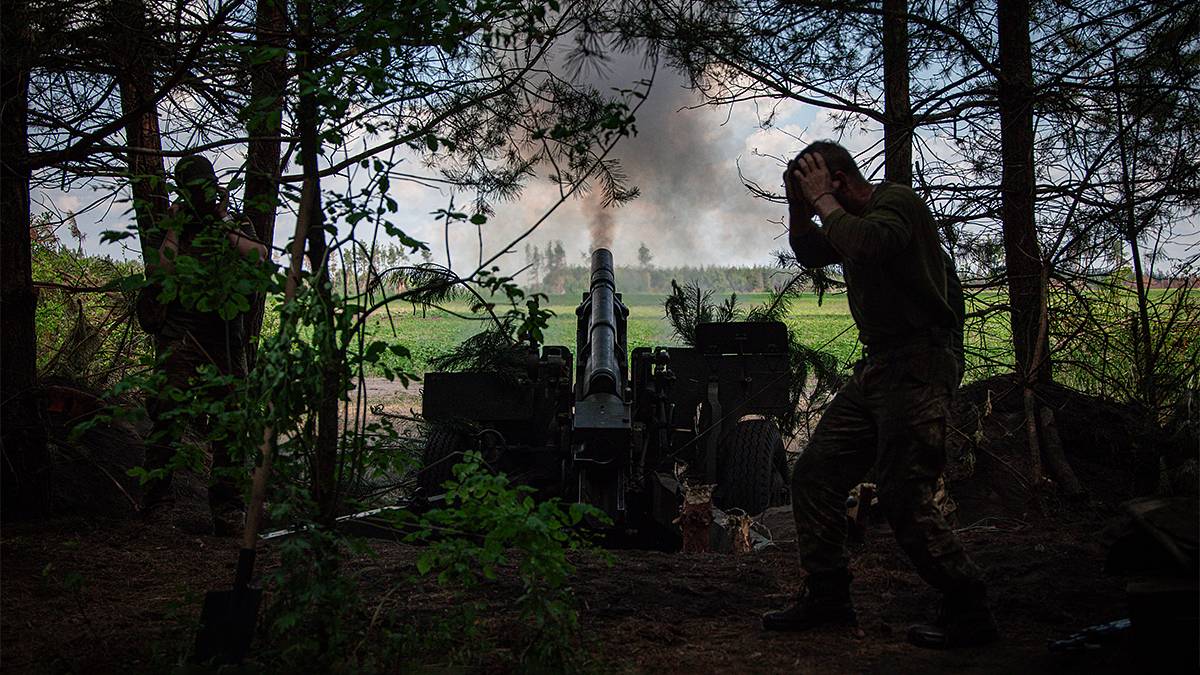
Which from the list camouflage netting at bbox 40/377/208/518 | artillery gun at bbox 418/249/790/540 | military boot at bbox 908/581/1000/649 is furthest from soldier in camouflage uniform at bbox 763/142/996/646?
camouflage netting at bbox 40/377/208/518

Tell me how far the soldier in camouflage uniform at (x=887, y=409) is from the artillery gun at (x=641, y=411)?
2.54 metres

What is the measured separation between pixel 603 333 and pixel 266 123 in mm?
3859

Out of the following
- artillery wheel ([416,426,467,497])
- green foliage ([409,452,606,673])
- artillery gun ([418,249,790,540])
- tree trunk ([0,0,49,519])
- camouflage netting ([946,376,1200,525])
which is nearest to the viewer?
green foliage ([409,452,606,673])

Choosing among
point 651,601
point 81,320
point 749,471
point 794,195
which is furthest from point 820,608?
point 81,320

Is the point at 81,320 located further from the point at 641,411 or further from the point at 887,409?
the point at 887,409

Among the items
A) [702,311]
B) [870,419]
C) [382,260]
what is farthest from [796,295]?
[382,260]

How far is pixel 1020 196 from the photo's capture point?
654cm

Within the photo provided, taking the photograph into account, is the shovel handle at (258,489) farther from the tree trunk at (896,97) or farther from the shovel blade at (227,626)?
the tree trunk at (896,97)

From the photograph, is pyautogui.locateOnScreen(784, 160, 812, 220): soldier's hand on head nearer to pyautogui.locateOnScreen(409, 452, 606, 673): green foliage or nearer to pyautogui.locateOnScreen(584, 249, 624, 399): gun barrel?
pyautogui.locateOnScreen(409, 452, 606, 673): green foliage

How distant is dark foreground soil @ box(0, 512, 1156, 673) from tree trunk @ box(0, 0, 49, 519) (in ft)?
0.92

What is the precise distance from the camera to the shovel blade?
305 cm

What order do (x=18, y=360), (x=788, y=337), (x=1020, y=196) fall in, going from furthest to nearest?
(x=788, y=337) → (x=1020, y=196) → (x=18, y=360)

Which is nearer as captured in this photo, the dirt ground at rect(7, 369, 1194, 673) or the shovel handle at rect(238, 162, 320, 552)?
the shovel handle at rect(238, 162, 320, 552)

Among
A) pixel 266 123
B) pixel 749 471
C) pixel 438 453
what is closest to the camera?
pixel 266 123
